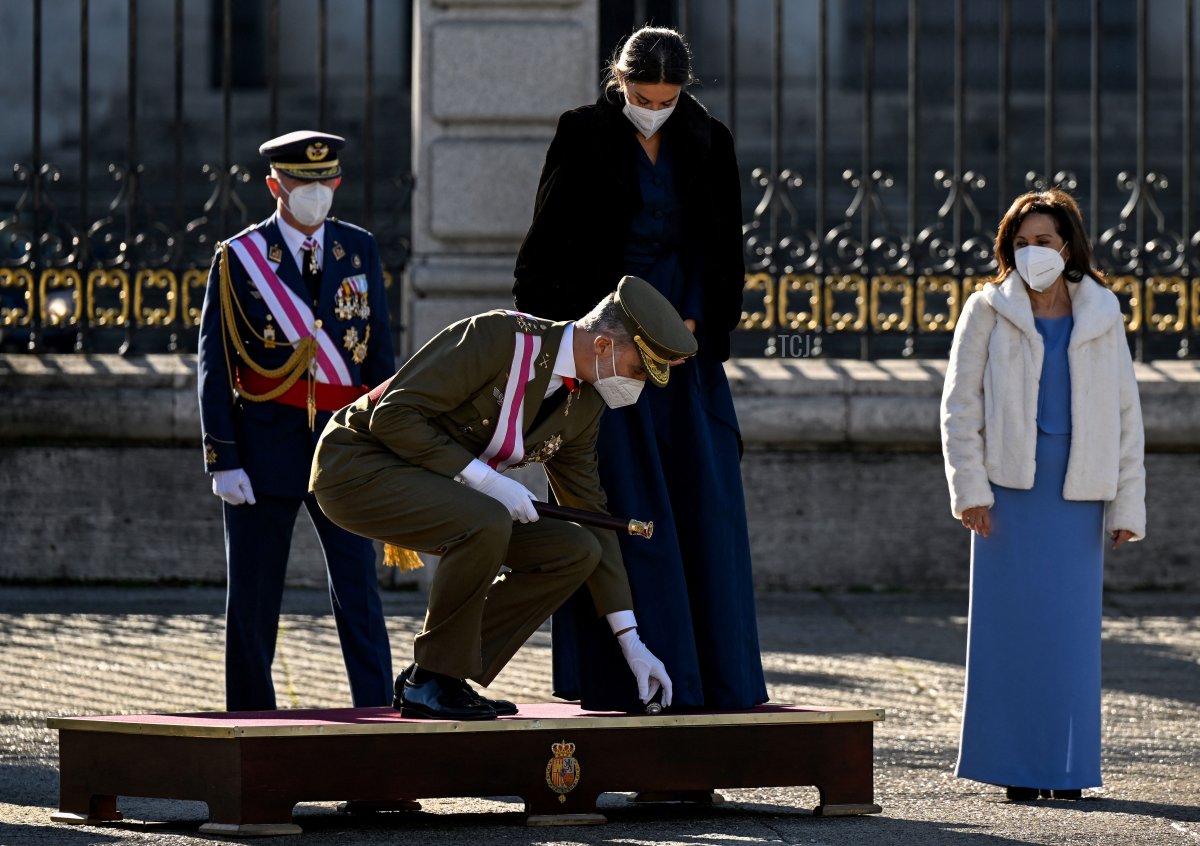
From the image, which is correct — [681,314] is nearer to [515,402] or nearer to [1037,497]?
[515,402]

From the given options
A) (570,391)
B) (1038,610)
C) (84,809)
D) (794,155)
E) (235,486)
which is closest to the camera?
(84,809)

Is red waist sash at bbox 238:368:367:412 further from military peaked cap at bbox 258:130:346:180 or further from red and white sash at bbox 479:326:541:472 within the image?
red and white sash at bbox 479:326:541:472

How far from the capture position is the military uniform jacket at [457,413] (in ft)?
17.4

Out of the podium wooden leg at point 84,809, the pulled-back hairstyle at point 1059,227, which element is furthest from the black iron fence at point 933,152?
the podium wooden leg at point 84,809

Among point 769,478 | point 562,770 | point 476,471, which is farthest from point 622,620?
point 769,478

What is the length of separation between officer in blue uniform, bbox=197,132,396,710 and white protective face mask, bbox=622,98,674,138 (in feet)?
3.02

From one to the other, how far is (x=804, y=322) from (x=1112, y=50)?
10464 millimetres

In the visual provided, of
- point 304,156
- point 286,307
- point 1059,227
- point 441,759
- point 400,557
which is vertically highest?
point 304,156

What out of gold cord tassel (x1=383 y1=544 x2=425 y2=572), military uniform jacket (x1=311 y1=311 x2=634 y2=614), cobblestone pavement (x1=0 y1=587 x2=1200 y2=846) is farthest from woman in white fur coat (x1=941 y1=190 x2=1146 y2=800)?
gold cord tassel (x1=383 y1=544 x2=425 y2=572)

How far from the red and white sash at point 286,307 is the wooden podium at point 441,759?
43.7 inches

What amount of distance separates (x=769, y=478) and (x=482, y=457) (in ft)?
14.5

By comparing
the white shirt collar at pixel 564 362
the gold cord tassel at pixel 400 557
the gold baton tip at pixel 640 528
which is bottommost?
the gold cord tassel at pixel 400 557

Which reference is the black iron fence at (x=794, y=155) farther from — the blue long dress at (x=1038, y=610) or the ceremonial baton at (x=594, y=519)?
the ceremonial baton at (x=594, y=519)

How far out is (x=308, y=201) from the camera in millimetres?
6285
